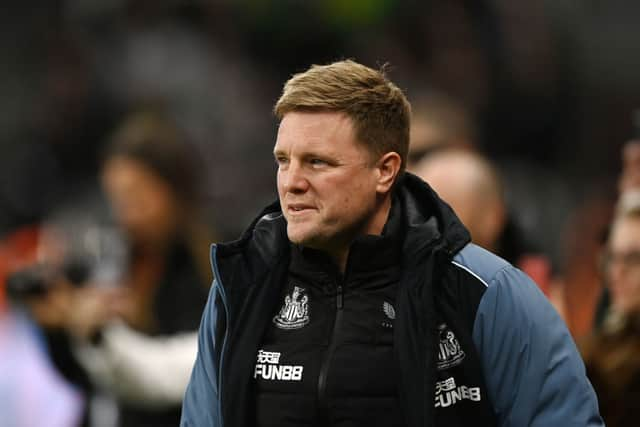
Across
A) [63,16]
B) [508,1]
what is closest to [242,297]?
[508,1]

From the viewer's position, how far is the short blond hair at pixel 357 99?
2.35 meters

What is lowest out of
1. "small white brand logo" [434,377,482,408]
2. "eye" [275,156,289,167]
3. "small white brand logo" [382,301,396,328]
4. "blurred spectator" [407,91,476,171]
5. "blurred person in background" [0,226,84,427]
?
"blurred person in background" [0,226,84,427]

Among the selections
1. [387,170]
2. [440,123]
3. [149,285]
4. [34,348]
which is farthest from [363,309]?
[34,348]

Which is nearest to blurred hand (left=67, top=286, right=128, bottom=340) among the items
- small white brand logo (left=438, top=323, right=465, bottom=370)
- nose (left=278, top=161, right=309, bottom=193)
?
nose (left=278, top=161, right=309, bottom=193)

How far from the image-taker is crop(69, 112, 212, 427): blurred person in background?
540 centimetres

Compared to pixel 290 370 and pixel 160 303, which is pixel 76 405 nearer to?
pixel 160 303

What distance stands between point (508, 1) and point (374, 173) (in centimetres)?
296

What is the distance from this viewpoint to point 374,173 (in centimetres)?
242

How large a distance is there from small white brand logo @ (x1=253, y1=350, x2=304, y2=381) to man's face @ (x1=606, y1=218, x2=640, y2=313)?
2212mm

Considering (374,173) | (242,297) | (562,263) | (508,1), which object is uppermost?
(508,1)

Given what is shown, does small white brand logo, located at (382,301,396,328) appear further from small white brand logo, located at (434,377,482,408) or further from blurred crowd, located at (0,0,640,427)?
blurred crowd, located at (0,0,640,427)

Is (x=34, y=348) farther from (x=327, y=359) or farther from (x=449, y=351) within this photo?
(x=449, y=351)

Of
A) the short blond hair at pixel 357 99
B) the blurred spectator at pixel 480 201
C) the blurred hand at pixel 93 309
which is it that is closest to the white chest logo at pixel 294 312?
the short blond hair at pixel 357 99

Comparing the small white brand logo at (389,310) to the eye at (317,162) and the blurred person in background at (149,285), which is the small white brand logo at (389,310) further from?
the blurred person in background at (149,285)
